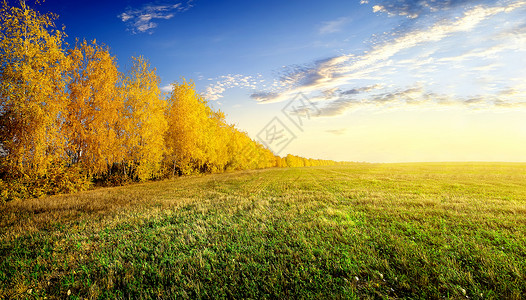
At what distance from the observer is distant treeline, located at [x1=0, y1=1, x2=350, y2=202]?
13.8 metres

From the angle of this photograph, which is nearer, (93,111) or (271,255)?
(271,255)

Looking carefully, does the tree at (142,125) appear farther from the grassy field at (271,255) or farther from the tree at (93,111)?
the grassy field at (271,255)

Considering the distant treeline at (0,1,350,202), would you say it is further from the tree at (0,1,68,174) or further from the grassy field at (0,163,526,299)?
the grassy field at (0,163,526,299)

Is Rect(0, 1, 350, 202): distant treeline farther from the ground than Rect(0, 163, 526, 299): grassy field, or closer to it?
farther from the ground

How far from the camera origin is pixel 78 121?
18984 millimetres

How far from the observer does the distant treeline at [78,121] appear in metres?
13.8

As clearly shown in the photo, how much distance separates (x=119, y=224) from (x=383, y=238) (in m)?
8.96

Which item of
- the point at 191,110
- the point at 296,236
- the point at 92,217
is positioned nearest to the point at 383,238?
the point at 296,236

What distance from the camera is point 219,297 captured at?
348 centimetres

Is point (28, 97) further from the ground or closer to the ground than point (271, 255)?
further from the ground

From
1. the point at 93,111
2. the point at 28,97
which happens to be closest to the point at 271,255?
the point at 28,97

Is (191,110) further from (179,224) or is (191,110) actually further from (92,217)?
(179,224)

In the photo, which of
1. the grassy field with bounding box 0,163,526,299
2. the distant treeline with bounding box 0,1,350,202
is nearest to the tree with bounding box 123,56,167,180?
the distant treeline with bounding box 0,1,350,202

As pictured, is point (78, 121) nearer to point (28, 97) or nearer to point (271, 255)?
point (28, 97)
